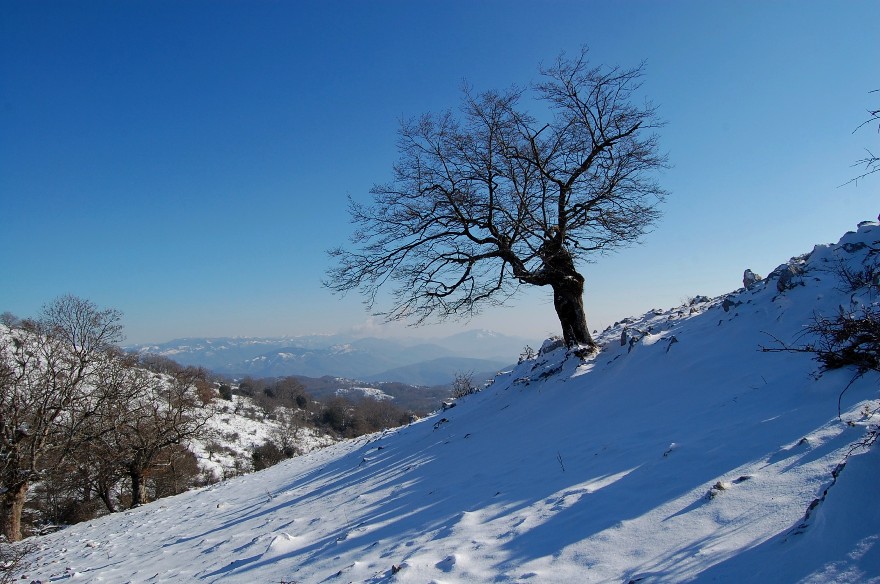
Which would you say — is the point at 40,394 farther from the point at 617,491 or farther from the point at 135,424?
the point at 617,491

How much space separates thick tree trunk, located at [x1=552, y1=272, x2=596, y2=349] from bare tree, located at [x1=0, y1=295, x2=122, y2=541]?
2150 centimetres

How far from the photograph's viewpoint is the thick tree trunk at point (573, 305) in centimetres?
1160

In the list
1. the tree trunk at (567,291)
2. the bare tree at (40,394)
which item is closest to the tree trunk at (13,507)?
the bare tree at (40,394)

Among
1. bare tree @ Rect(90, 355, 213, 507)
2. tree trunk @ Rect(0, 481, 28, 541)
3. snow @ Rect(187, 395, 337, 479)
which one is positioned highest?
bare tree @ Rect(90, 355, 213, 507)

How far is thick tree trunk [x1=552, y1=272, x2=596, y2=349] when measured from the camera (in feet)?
38.1

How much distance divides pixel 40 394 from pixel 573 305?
22542 mm

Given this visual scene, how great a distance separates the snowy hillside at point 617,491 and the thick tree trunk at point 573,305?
2.42 ft

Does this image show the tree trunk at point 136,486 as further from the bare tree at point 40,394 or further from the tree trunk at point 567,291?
the tree trunk at point 567,291

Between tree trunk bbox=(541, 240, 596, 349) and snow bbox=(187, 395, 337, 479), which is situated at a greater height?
tree trunk bbox=(541, 240, 596, 349)

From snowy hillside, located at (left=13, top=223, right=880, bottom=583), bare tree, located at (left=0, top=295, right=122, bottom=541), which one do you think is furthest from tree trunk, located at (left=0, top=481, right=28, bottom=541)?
snowy hillside, located at (left=13, top=223, right=880, bottom=583)

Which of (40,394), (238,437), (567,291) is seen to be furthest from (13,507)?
(238,437)

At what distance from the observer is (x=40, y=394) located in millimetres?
19141

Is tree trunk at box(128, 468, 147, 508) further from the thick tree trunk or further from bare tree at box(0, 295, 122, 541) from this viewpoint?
the thick tree trunk

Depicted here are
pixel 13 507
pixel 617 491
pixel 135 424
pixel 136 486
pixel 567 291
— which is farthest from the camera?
pixel 135 424
